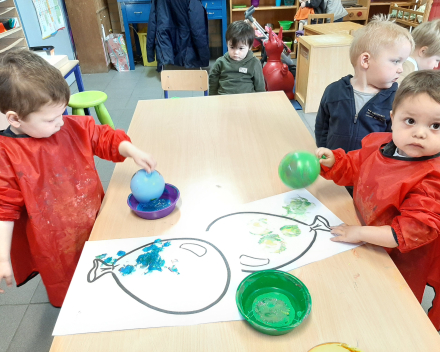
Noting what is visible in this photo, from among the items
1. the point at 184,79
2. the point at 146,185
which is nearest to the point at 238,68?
the point at 184,79

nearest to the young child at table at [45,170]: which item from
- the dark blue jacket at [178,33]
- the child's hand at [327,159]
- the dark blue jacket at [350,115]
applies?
the child's hand at [327,159]

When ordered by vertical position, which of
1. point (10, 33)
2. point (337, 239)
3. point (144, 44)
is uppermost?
point (10, 33)

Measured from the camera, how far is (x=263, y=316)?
0.66 metres

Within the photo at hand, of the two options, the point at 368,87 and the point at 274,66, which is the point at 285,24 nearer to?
the point at 274,66

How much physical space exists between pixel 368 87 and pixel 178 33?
315 cm

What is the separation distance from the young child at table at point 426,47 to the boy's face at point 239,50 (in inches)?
37.2

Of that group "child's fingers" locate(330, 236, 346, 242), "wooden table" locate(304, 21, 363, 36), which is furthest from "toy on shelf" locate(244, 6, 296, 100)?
"child's fingers" locate(330, 236, 346, 242)

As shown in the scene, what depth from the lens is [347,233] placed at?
2.68ft

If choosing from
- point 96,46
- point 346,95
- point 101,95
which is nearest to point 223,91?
point 101,95

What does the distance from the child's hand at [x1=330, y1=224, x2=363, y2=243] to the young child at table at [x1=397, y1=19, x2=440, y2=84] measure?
3.60 ft

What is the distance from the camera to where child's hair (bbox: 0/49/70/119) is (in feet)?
2.65

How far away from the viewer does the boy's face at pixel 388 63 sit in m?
1.18

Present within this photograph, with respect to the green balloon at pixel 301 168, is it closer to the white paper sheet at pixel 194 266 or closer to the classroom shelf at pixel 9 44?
the white paper sheet at pixel 194 266

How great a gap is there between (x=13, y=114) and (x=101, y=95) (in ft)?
4.84
